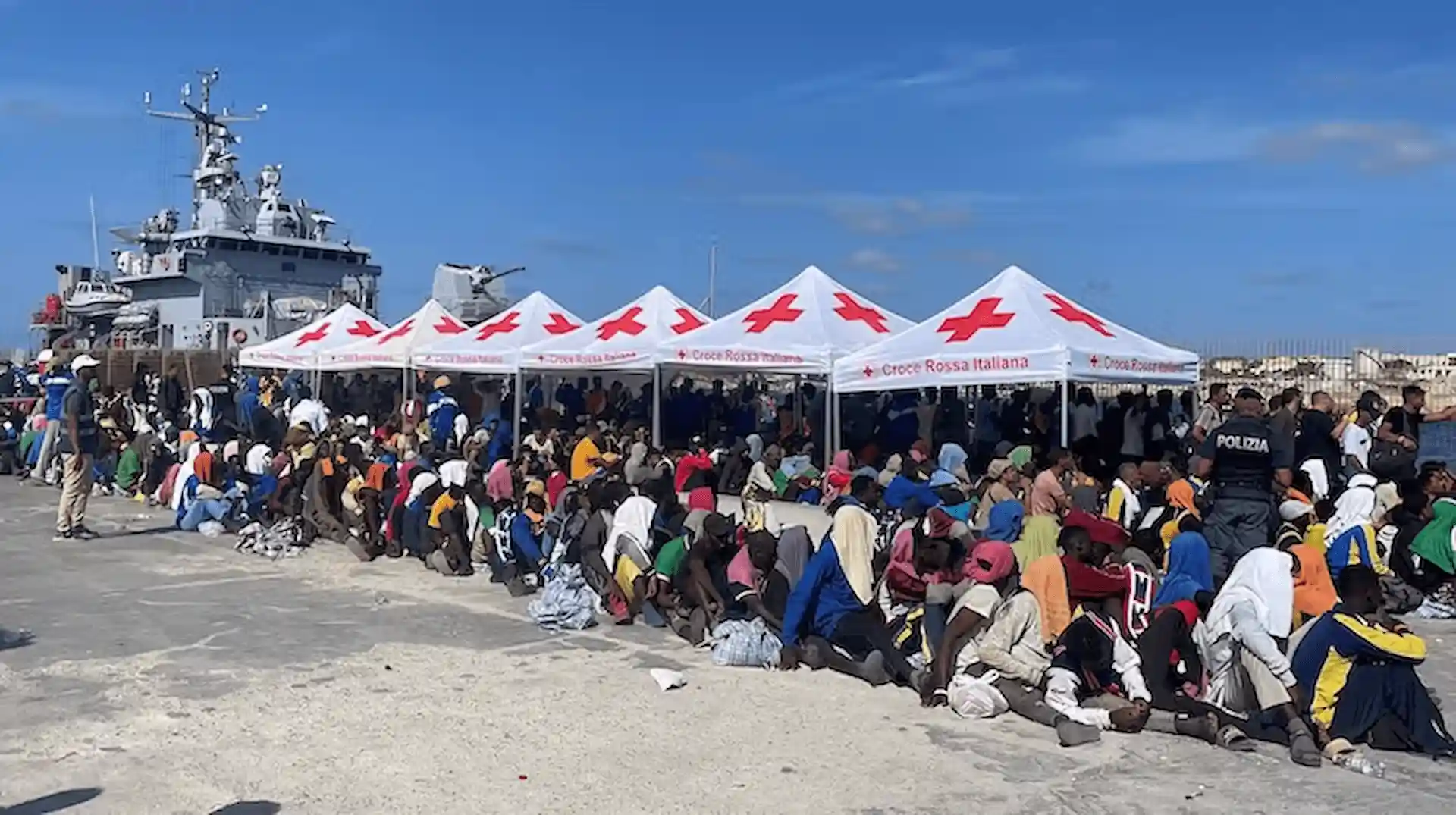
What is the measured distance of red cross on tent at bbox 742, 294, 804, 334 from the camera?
14.3 meters

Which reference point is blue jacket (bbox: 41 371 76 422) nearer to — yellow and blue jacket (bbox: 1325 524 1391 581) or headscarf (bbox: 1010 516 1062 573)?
headscarf (bbox: 1010 516 1062 573)

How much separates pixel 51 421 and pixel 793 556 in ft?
43.8

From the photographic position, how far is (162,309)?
36.1 meters

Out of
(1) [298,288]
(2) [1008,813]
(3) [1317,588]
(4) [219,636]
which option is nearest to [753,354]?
(4) [219,636]

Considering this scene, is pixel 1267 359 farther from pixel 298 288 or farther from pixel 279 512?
pixel 298 288

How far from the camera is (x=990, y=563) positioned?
7.39 m

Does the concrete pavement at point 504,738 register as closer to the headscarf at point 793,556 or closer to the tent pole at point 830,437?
the headscarf at point 793,556

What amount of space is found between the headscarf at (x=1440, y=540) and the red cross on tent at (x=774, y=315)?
6754 millimetres

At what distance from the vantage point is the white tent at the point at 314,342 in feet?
66.5

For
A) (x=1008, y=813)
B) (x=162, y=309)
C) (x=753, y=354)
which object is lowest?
(x=1008, y=813)

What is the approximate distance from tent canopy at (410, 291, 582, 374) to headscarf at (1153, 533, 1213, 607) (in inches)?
425

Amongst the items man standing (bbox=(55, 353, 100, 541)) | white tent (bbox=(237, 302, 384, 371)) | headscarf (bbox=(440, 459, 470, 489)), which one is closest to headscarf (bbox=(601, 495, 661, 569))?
headscarf (bbox=(440, 459, 470, 489))

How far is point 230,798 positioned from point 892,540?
4933mm

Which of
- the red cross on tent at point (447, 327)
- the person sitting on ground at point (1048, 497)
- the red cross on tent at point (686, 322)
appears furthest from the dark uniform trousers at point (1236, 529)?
the red cross on tent at point (447, 327)
